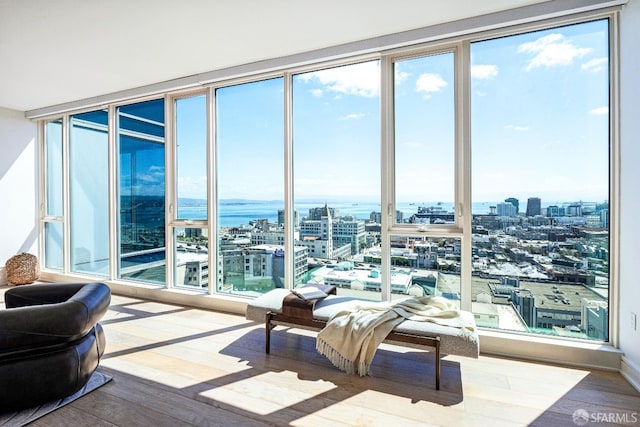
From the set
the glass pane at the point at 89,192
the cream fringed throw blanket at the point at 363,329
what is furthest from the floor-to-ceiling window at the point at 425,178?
the glass pane at the point at 89,192

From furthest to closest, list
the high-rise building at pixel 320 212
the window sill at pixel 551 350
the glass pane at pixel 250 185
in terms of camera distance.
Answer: the glass pane at pixel 250 185, the high-rise building at pixel 320 212, the window sill at pixel 551 350

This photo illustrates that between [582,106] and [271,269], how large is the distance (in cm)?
332

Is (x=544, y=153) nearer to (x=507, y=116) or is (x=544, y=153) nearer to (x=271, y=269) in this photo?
(x=507, y=116)

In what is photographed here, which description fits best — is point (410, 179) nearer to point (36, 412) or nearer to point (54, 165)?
point (36, 412)

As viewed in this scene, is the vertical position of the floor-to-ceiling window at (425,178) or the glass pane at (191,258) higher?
the floor-to-ceiling window at (425,178)

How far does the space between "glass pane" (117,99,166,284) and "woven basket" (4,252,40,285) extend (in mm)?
1607

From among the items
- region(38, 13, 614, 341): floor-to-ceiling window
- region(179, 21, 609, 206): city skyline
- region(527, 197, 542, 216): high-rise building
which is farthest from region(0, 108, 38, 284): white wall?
region(527, 197, 542, 216): high-rise building

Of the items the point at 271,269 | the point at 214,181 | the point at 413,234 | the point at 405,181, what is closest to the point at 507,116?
the point at 405,181

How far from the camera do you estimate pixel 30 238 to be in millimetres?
5422

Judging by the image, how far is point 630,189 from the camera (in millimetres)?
2352

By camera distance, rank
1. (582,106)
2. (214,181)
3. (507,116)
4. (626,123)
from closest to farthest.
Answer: (626,123) → (582,106) → (507,116) → (214,181)

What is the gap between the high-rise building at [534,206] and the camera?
277 cm

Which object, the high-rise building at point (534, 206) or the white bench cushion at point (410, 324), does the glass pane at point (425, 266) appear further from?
A: the high-rise building at point (534, 206)

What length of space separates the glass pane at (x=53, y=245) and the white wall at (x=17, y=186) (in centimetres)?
15
